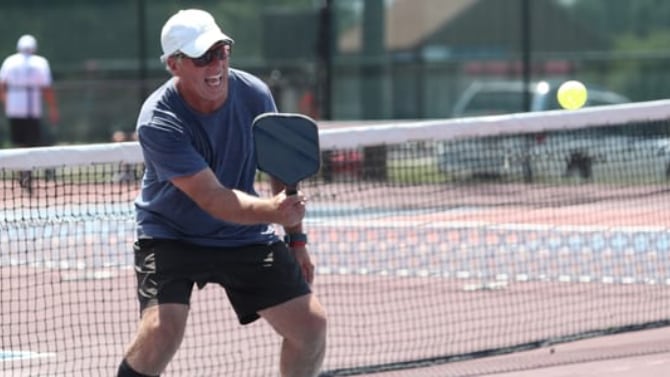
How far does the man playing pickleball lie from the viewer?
6172mm

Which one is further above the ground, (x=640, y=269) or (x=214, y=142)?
(x=214, y=142)

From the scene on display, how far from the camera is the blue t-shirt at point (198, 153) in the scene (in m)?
6.22

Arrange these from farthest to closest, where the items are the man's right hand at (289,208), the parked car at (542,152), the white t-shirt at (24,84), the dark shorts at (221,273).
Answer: the white t-shirt at (24,84) < the parked car at (542,152) < the dark shorts at (221,273) < the man's right hand at (289,208)

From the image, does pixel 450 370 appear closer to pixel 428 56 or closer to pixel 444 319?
pixel 444 319

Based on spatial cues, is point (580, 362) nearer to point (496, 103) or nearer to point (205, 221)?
point (205, 221)

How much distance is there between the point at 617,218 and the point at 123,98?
14109 millimetres

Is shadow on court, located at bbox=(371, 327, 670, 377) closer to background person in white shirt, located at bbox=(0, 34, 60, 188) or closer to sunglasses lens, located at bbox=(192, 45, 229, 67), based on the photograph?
sunglasses lens, located at bbox=(192, 45, 229, 67)

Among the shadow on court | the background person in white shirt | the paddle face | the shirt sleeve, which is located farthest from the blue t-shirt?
the background person in white shirt

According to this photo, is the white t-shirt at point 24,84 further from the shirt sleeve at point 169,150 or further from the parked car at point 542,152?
the shirt sleeve at point 169,150

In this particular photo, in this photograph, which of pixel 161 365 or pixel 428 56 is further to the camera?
pixel 428 56

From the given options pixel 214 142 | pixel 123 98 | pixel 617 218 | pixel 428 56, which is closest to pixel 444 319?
pixel 617 218

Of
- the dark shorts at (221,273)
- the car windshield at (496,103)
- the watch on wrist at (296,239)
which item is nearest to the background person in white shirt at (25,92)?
the car windshield at (496,103)

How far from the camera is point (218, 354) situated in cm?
929

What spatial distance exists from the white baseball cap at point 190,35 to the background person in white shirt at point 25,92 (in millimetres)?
14659
